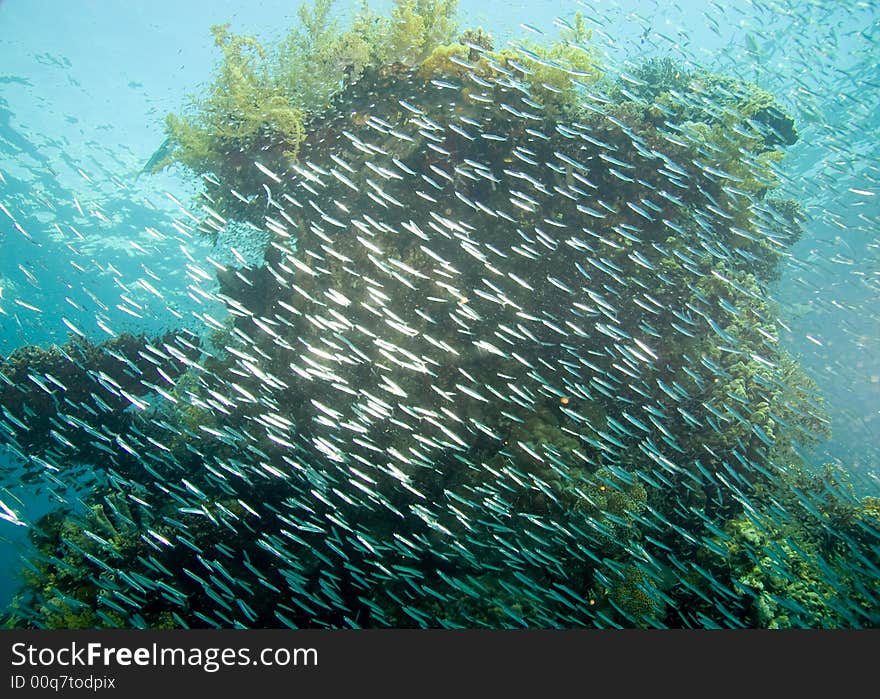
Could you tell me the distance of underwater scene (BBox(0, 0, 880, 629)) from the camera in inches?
241

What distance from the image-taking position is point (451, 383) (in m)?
7.08

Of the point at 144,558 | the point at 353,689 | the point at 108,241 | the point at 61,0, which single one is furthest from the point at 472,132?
the point at 108,241

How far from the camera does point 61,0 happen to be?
60.2ft

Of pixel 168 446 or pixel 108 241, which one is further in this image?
pixel 108 241

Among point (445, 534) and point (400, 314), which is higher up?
point (400, 314)

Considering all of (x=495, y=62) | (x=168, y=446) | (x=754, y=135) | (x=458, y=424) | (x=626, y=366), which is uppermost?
(x=495, y=62)

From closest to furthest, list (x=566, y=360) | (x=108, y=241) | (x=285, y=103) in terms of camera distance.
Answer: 1. (x=566, y=360)
2. (x=285, y=103)
3. (x=108, y=241)

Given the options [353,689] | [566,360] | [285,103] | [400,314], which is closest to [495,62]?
[285,103]

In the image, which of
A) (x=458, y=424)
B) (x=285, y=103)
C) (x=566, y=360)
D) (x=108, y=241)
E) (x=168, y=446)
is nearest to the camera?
(x=458, y=424)

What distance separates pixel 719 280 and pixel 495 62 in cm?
560

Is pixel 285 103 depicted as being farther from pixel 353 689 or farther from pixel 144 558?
pixel 353 689

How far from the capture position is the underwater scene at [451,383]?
6.13 metres

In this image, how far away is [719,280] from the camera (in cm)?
780

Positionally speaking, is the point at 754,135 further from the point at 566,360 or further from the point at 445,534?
the point at 445,534
